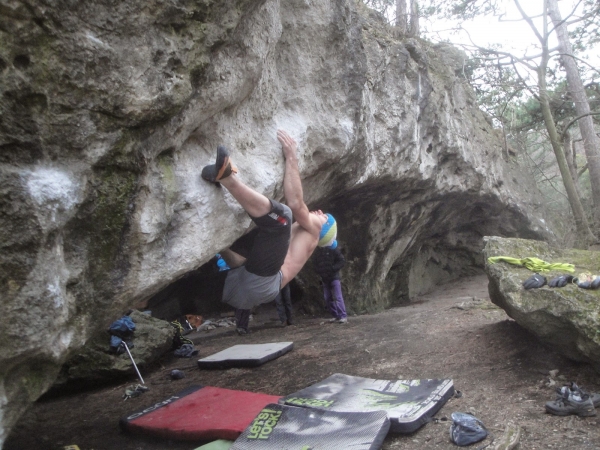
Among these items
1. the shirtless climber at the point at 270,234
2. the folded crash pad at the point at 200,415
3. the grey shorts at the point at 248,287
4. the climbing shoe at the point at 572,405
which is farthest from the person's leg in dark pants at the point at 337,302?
the climbing shoe at the point at 572,405

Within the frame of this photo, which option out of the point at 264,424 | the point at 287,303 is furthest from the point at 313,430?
the point at 287,303

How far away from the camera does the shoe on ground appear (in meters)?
3.29

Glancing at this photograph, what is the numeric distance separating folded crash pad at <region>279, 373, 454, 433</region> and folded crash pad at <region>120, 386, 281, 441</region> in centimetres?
32

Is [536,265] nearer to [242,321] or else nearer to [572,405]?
[572,405]

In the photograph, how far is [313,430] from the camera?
3.01 m

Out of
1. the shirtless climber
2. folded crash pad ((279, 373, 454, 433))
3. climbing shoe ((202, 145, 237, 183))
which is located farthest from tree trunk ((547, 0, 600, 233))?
climbing shoe ((202, 145, 237, 183))

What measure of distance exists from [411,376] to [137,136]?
2920mm

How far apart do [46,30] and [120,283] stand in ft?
4.75

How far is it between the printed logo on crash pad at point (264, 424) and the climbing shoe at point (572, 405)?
1781 mm

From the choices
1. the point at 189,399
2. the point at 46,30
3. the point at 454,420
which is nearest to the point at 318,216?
A: the point at 189,399

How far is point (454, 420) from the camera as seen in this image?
3.11 metres

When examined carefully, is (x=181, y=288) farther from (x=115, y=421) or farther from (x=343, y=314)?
(x=115, y=421)

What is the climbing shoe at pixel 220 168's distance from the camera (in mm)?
3305

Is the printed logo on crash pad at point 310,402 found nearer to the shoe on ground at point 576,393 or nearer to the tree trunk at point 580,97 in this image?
the shoe on ground at point 576,393
